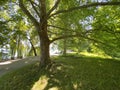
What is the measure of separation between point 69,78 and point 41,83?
1.27 meters

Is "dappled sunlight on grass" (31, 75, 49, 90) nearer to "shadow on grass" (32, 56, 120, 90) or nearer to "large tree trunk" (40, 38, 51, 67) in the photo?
"shadow on grass" (32, 56, 120, 90)

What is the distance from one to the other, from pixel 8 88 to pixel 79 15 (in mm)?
4922

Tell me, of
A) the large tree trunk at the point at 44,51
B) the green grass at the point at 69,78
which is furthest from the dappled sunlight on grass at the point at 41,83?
the large tree trunk at the point at 44,51

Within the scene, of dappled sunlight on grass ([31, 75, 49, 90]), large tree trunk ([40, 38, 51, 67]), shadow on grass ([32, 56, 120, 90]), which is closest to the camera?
shadow on grass ([32, 56, 120, 90])

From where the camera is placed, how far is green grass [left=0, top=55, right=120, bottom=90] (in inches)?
338

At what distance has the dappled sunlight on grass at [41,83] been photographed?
8.83 meters

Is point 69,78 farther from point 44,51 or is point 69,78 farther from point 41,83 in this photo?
point 44,51

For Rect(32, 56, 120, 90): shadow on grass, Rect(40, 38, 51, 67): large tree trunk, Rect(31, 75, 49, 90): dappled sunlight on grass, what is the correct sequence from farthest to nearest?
Rect(40, 38, 51, 67): large tree trunk, Rect(31, 75, 49, 90): dappled sunlight on grass, Rect(32, 56, 120, 90): shadow on grass

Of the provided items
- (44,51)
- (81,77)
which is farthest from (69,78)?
(44,51)

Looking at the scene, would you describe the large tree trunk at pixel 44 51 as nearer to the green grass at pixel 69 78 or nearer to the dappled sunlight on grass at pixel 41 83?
the green grass at pixel 69 78

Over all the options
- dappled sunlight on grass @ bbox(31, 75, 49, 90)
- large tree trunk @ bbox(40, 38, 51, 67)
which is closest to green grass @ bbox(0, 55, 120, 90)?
dappled sunlight on grass @ bbox(31, 75, 49, 90)

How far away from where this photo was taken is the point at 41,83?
9.15m

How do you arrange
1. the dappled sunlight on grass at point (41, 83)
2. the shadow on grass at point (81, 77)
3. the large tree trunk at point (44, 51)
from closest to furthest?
1. the shadow on grass at point (81, 77)
2. the dappled sunlight on grass at point (41, 83)
3. the large tree trunk at point (44, 51)

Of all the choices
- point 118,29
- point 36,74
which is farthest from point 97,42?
point 36,74
